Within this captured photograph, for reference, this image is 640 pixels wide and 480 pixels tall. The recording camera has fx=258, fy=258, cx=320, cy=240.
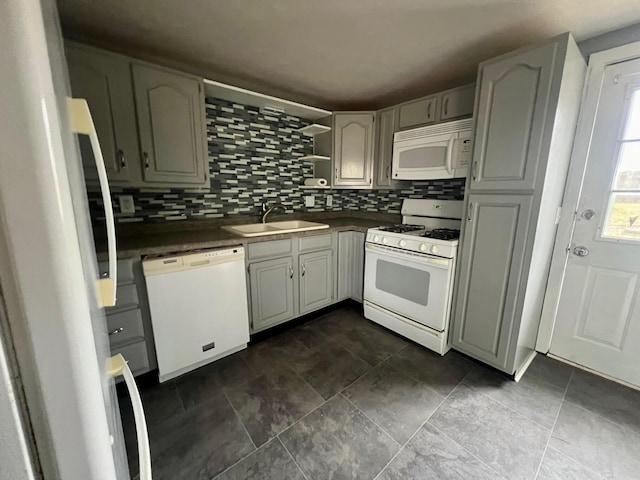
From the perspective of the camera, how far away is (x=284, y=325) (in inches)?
93.1


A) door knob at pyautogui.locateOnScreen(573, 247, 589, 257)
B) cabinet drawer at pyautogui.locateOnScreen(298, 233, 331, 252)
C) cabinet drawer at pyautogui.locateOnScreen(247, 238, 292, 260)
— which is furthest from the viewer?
cabinet drawer at pyautogui.locateOnScreen(298, 233, 331, 252)

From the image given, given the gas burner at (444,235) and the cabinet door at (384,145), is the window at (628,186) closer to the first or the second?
the gas burner at (444,235)

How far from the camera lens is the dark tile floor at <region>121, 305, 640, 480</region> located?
1220 millimetres

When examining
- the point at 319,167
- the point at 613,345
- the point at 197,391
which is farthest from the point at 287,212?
the point at 613,345

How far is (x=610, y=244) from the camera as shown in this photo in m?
1.69

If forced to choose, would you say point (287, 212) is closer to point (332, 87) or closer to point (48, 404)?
point (332, 87)

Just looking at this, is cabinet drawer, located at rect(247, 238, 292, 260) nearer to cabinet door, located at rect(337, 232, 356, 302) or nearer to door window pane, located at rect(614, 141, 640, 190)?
cabinet door, located at rect(337, 232, 356, 302)

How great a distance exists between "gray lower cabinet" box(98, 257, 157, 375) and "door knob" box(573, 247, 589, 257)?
2.89 m

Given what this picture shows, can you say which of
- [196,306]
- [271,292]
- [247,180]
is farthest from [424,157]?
[196,306]

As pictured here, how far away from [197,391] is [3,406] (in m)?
1.61

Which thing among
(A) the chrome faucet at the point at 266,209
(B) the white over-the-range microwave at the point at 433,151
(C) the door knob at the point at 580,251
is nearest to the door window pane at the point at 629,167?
(C) the door knob at the point at 580,251

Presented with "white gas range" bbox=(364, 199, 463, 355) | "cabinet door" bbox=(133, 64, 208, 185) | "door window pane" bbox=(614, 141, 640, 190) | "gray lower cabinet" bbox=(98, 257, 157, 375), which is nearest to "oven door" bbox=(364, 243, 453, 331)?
"white gas range" bbox=(364, 199, 463, 355)

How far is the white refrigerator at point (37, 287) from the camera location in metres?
0.29

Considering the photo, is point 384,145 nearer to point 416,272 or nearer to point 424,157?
point 424,157
